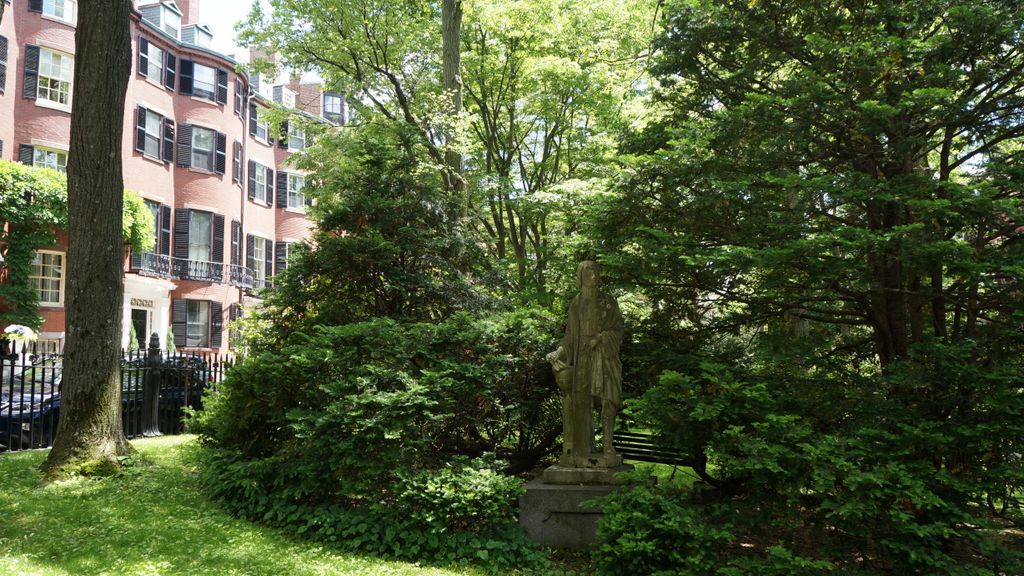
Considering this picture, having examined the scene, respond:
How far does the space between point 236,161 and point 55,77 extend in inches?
325

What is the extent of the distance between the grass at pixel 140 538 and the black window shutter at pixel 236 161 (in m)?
24.6

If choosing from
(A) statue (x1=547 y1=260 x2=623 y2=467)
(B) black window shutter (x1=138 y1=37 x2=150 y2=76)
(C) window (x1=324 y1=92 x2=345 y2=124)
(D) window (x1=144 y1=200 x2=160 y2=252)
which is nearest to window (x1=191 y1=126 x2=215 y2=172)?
(D) window (x1=144 y1=200 x2=160 y2=252)

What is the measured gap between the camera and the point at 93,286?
28.6 feet

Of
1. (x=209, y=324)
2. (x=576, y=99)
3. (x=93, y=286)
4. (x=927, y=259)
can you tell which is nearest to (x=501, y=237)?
(x=576, y=99)

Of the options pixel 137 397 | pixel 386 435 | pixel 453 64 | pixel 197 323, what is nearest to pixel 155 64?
pixel 197 323

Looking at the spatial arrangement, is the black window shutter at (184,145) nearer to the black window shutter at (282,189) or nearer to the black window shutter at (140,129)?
the black window shutter at (140,129)

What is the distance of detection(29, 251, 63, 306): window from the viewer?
23.4 metres

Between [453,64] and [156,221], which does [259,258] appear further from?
[453,64]

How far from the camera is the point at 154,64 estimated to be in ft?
90.2

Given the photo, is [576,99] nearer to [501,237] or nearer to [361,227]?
[501,237]

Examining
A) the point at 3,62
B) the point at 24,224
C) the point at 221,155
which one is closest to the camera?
the point at 24,224

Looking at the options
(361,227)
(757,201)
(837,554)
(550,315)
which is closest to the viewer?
(837,554)

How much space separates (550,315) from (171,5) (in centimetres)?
2918

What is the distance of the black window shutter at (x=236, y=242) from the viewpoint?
31.1 meters
